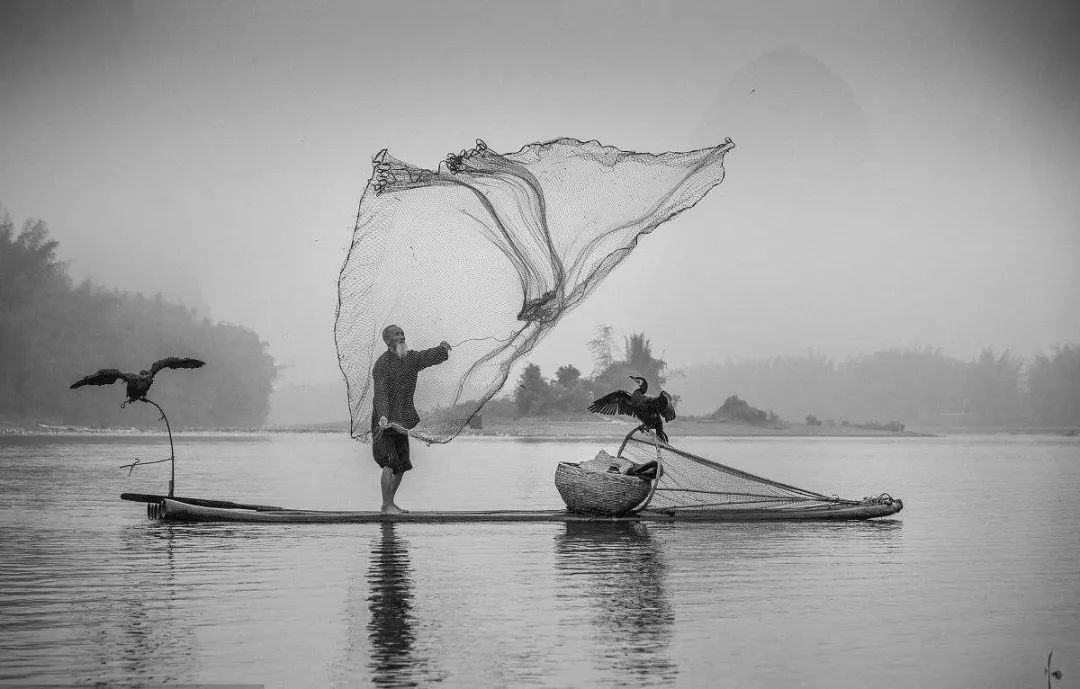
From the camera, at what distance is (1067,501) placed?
64.7ft

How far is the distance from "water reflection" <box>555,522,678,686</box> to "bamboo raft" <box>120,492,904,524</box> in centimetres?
36

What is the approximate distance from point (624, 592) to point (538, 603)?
2.41 feet

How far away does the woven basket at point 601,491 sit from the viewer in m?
13.7

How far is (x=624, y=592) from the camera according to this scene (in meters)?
8.77

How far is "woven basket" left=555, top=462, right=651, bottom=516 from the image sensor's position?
45.1ft

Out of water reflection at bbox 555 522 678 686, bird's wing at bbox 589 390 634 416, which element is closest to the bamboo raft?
water reflection at bbox 555 522 678 686

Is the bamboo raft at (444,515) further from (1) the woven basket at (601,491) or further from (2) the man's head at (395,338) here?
(2) the man's head at (395,338)

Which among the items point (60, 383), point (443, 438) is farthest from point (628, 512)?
point (60, 383)

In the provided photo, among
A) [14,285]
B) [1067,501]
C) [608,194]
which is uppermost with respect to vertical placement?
[14,285]

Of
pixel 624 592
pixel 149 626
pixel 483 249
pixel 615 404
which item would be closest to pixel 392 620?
pixel 149 626

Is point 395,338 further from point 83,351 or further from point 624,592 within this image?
point 83,351

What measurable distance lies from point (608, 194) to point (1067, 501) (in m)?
11.1

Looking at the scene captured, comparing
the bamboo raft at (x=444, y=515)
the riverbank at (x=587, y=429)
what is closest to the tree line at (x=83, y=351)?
the riverbank at (x=587, y=429)

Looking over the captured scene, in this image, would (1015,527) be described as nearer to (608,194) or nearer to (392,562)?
(608,194)
